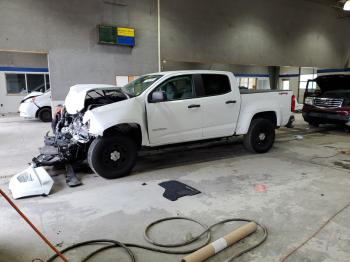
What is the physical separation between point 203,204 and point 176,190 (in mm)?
544

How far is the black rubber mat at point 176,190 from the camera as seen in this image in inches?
142

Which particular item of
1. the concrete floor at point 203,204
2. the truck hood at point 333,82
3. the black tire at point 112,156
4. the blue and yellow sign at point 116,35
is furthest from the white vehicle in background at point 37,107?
the truck hood at point 333,82

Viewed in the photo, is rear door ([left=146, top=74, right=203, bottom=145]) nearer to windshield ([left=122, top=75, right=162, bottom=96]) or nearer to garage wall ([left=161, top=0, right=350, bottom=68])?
windshield ([left=122, top=75, right=162, bottom=96])

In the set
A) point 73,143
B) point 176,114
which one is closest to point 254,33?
point 176,114

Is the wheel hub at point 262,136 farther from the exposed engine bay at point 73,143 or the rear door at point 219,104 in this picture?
the exposed engine bay at point 73,143

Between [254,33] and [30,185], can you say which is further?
[254,33]

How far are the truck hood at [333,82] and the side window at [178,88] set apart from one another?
5553 millimetres

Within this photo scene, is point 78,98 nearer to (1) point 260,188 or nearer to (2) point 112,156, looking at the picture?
(2) point 112,156

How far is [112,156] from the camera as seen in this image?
4.20 metres

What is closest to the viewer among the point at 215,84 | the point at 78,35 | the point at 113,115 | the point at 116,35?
the point at 113,115

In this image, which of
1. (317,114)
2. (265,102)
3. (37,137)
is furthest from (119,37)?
(317,114)

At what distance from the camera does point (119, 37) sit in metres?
9.98

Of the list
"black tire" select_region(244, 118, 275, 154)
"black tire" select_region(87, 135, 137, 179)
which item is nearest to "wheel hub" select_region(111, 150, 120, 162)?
"black tire" select_region(87, 135, 137, 179)

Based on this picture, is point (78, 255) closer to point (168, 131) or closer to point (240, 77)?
point (168, 131)
